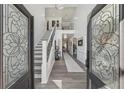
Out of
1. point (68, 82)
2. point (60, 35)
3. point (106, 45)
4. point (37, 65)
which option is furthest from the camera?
point (60, 35)

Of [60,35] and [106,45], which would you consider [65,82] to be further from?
[60,35]

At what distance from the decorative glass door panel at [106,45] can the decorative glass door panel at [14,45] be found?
136 centimetres

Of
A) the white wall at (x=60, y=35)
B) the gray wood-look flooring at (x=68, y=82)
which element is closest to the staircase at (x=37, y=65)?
the gray wood-look flooring at (x=68, y=82)

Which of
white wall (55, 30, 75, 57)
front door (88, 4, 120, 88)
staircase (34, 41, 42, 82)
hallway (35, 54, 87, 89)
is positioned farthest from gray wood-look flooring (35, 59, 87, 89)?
white wall (55, 30, 75, 57)

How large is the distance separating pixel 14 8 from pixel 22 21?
0.45 meters

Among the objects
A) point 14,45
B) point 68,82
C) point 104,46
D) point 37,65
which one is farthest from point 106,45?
point 37,65

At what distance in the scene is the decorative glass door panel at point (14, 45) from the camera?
69.9 inches

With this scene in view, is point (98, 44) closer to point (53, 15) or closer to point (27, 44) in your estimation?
point (27, 44)

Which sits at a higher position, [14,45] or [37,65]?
[14,45]

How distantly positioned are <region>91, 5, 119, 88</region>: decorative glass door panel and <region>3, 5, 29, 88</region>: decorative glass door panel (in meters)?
1.36

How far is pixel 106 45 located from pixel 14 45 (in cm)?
147

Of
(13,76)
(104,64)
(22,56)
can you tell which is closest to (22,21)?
(22,56)

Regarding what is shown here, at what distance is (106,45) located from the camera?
201 cm

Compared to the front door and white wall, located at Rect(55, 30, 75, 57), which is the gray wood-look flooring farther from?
white wall, located at Rect(55, 30, 75, 57)
